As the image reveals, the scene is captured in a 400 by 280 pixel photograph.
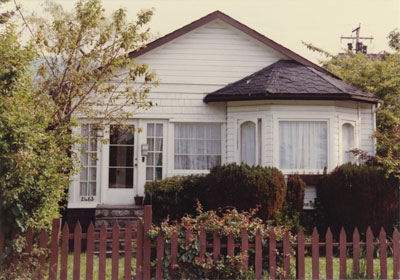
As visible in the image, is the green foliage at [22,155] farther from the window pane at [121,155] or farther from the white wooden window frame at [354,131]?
the white wooden window frame at [354,131]

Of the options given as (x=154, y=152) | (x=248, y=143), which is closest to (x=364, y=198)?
(x=248, y=143)

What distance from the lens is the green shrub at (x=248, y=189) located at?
10234 millimetres

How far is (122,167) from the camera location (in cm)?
1266

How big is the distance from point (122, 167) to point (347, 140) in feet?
20.4

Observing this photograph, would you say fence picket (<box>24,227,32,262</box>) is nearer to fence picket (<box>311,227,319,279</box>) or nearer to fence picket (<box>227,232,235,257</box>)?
fence picket (<box>227,232,235,257</box>)

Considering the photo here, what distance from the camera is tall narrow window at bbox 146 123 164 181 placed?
41.6ft

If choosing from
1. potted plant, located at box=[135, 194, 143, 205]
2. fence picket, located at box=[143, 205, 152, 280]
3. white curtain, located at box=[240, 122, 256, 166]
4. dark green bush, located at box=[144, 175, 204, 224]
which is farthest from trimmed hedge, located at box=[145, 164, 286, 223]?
fence picket, located at box=[143, 205, 152, 280]

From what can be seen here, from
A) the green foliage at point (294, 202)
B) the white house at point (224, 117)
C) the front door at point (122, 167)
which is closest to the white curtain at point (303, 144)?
the white house at point (224, 117)

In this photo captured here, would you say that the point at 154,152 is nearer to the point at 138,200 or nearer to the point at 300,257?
the point at 138,200

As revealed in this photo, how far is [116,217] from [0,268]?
5129 mm

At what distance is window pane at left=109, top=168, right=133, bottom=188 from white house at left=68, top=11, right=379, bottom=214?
3 cm

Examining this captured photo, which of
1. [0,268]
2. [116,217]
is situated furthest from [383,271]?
[116,217]

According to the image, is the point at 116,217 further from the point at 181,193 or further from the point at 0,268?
the point at 0,268

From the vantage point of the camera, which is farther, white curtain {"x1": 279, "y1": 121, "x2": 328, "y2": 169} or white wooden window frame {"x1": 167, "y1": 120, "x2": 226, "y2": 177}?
white wooden window frame {"x1": 167, "y1": 120, "x2": 226, "y2": 177}
